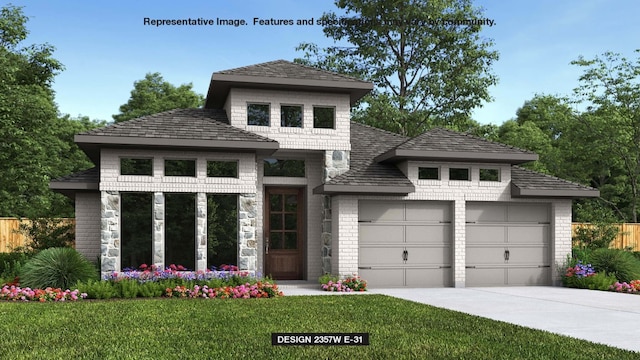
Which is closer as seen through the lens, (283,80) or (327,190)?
(327,190)

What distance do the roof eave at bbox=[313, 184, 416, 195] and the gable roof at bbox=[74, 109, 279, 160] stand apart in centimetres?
182

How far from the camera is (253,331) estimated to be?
9.84m

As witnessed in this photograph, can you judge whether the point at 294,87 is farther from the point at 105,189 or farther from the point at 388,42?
the point at 388,42

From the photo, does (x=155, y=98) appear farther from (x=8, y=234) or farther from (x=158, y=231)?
(x=158, y=231)

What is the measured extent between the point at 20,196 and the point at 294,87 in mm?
15683

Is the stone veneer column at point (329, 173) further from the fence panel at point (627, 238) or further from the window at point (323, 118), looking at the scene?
the fence panel at point (627, 238)

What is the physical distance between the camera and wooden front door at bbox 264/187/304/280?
757 inches

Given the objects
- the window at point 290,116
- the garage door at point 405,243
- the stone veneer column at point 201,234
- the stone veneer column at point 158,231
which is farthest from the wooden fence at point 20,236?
the window at point 290,116

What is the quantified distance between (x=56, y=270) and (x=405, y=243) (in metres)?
9.40

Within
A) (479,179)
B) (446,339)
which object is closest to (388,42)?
→ (479,179)

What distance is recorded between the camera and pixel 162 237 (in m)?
16.7

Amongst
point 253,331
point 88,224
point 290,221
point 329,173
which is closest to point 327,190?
point 329,173

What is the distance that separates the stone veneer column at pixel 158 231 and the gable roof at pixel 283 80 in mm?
3729

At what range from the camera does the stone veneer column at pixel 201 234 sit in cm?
1681
